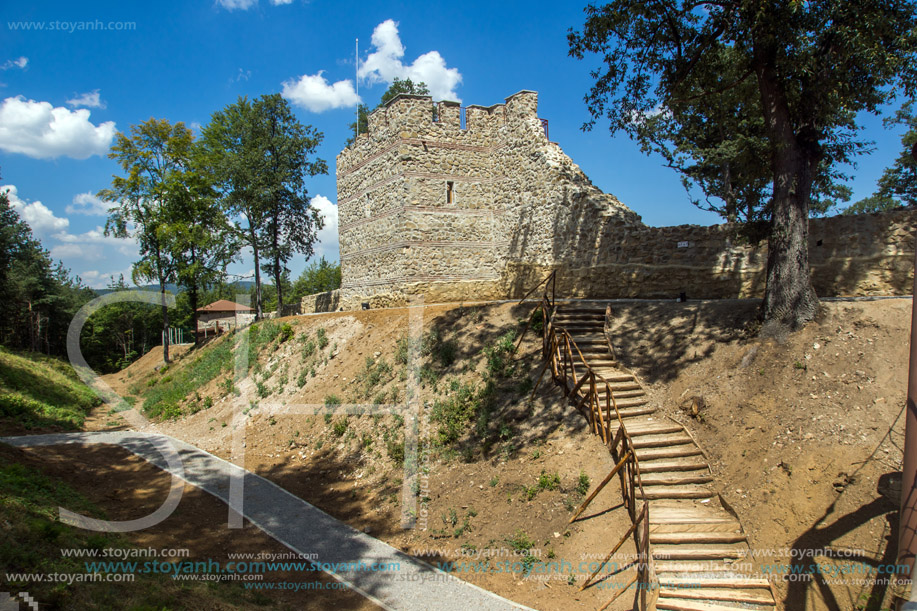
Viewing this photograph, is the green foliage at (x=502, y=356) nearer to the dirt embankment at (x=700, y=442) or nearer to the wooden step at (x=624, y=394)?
the dirt embankment at (x=700, y=442)

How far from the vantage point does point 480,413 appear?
1095 cm

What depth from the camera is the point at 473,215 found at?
19.6 meters

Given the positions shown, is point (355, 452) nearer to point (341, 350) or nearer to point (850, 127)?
point (341, 350)

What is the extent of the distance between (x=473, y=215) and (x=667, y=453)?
13.3m

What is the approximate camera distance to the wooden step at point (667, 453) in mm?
8078

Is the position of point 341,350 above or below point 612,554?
above

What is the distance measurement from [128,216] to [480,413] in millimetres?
25915

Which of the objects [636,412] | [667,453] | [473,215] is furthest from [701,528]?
[473,215]

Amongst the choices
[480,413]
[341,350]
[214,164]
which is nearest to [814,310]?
[480,413]

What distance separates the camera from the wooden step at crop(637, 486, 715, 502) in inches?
294

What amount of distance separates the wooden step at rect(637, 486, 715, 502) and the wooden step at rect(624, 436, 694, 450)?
0.84 m

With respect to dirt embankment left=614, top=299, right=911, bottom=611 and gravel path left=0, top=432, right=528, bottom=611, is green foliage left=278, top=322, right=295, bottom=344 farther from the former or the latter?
dirt embankment left=614, top=299, right=911, bottom=611

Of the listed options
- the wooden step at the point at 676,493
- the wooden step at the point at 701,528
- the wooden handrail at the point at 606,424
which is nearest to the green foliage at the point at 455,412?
the wooden handrail at the point at 606,424

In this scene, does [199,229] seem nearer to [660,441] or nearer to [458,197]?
[458,197]
